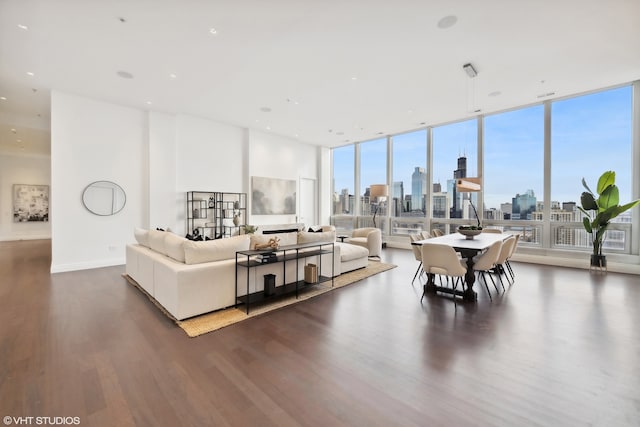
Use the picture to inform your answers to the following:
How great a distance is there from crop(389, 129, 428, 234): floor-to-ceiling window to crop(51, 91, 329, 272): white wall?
4.51 m

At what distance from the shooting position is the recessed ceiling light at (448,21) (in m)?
3.31

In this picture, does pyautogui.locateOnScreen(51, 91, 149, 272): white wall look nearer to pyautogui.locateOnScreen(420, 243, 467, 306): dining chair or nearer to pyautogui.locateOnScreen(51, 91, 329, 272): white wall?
pyautogui.locateOnScreen(51, 91, 329, 272): white wall

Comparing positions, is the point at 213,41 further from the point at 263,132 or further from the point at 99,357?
the point at 263,132

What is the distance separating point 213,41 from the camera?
12.5 ft

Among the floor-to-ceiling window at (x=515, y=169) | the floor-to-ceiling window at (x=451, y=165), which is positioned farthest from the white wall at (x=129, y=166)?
the floor-to-ceiling window at (x=515, y=169)

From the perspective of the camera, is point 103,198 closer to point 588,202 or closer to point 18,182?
point 18,182

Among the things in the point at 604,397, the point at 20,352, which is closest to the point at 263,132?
the point at 20,352

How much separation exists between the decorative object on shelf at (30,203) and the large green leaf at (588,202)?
55.9 ft

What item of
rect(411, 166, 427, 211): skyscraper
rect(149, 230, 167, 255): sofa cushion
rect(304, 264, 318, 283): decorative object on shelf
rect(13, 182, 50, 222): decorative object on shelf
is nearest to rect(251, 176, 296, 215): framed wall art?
rect(411, 166, 427, 211): skyscraper

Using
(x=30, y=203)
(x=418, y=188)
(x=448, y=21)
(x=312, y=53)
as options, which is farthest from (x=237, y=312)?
(x=30, y=203)

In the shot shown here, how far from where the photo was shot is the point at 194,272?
10.1 feet

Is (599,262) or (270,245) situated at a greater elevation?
(270,245)

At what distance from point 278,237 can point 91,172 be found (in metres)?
4.66

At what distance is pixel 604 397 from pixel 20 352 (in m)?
4.57
